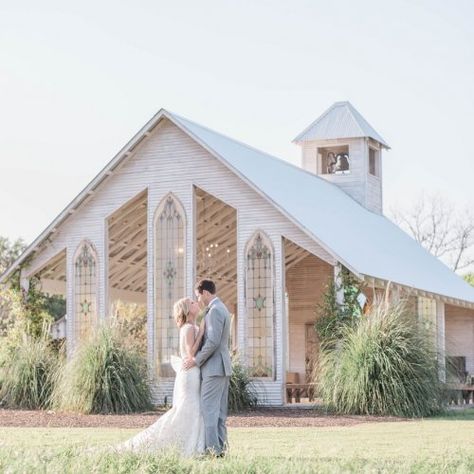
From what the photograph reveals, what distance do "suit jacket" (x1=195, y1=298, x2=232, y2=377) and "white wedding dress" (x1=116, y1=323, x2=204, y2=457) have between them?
0.14 meters

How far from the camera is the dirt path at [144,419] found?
17203mm

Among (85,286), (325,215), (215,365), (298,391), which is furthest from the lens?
(325,215)

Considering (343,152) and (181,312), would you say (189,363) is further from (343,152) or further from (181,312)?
(343,152)

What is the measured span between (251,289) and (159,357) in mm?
2307

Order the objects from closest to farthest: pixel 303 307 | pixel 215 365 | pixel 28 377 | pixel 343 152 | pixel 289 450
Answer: pixel 215 365 < pixel 289 450 < pixel 28 377 < pixel 303 307 < pixel 343 152

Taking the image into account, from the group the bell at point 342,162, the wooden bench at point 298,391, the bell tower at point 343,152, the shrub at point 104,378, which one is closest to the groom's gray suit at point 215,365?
the shrub at point 104,378

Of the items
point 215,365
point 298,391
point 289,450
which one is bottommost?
point 289,450

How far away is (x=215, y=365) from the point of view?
39.8 feet

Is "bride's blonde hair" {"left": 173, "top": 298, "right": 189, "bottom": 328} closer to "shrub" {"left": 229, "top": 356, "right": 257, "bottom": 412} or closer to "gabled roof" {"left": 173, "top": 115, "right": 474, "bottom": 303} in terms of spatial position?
"shrub" {"left": 229, "top": 356, "right": 257, "bottom": 412}

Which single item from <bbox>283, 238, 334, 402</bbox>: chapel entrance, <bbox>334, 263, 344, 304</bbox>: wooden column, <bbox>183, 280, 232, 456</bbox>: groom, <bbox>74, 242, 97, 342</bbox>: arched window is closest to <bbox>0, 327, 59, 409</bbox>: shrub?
<bbox>74, 242, 97, 342</bbox>: arched window

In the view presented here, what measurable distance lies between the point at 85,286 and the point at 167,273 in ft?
6.12

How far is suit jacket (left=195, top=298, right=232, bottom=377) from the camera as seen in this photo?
12070 millimetres

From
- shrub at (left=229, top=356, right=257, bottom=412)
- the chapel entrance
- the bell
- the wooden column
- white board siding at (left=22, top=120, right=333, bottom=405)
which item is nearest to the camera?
shrub at (left=229, top=356, right=257, bottom=412)

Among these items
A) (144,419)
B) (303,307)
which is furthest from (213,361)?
(303,307)
